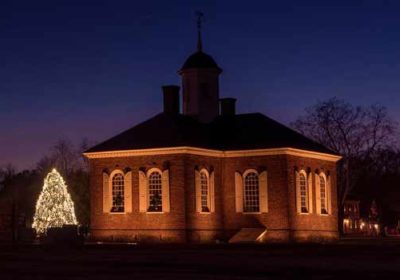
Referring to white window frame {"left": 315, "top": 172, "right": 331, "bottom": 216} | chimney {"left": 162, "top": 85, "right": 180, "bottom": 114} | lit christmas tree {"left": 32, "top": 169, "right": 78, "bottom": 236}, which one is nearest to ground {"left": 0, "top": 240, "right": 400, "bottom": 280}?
lit christmas tree {"left": 32, "top": 169, "right": 78, "bottom": 236}

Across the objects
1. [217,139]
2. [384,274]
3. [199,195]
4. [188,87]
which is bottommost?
[384,274]

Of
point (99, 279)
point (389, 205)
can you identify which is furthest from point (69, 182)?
point (99, 279)

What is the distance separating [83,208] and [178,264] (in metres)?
42.2

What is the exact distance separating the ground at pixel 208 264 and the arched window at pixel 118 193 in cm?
1287

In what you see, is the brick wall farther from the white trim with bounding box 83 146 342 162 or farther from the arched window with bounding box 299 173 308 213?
the arched window with bounding box 299 173 308 213

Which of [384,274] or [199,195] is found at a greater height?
[199,195]

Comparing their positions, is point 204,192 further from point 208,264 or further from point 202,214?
point 208,264

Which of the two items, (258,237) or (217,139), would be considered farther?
(217,139)

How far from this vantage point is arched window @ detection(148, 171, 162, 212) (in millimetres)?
54062

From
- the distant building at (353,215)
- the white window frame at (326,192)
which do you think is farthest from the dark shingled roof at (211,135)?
the distant building at (353,215)

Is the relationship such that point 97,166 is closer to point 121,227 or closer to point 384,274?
point 121,227

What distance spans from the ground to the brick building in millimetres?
11404

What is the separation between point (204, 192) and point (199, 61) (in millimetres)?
9810

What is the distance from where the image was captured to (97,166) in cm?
5675
